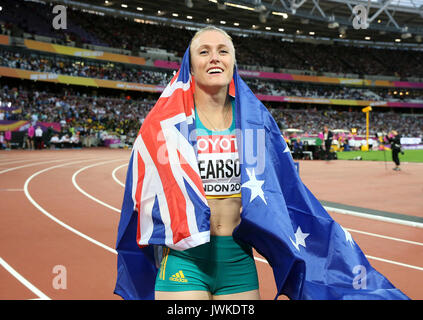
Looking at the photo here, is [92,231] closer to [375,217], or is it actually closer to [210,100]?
[210,100]

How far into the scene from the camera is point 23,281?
14.3 feet

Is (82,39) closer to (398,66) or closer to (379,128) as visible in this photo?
(379,128)

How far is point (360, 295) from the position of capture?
211cm

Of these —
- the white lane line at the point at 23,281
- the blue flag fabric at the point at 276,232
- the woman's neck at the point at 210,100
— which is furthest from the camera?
the white lane line at the point at 23,281

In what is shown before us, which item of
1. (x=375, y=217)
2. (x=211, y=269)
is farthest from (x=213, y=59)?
(x=375, y=217)

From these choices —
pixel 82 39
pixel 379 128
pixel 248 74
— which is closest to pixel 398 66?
pixel 379 128

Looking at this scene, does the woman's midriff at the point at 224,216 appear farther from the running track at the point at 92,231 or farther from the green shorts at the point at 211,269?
the running track at the point at 92,231

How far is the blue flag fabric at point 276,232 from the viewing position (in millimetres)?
1965

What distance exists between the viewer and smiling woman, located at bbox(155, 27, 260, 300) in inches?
78.7

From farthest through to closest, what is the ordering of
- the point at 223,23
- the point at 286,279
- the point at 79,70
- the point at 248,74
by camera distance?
the point at 248,74 → the point at 223,23 → the point at 79,70 → the point at 286,279

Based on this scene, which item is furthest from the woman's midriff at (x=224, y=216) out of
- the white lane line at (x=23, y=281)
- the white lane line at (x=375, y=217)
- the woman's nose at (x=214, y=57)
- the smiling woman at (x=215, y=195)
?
the white lane line at (x=375, y=217)

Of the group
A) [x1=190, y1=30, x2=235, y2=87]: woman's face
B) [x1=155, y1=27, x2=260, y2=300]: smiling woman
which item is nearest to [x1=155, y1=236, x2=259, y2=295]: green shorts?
[x1=155, y1=27, x2=260, y2=300]: smiling woman

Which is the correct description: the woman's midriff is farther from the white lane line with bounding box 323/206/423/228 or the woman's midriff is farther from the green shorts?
the white lane line with bounding box 323/206/423/228
